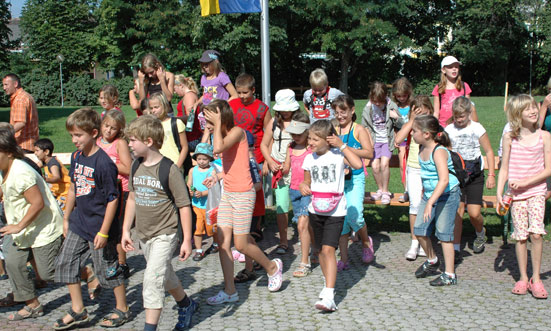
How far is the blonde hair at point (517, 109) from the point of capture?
5637 millimetres

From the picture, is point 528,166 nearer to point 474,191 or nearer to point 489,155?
point 489,155

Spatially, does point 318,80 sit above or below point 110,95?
above

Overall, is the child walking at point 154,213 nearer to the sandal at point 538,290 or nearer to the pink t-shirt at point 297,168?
the pink t-shirt at point 297,168

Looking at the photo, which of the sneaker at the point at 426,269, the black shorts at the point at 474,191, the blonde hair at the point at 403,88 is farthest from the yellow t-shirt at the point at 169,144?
the black shorts at the point at 474,191

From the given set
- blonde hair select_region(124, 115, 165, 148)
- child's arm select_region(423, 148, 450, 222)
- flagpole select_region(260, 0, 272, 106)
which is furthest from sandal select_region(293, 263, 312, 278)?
flagpole select_region(260, 0, 272, 106)

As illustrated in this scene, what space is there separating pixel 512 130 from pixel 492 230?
106 inches

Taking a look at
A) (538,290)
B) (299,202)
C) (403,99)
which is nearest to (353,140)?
(299,202)

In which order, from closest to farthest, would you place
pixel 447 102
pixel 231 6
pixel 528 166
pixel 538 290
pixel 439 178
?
1. pixel 538 290
2. pixel 528 166
3. pixel 439 178
4. pixel 447 102
5. pixel 231 6

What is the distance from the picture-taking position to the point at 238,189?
5.53m

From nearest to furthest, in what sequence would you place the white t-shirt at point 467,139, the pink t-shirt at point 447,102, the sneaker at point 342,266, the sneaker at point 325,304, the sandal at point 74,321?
the sandal at point 74,321 < the sneaker at point 325,304 < the sneaker at point 342,266 < the white t-shirt at point 467,139 < the pink t-shirt at point 447,102

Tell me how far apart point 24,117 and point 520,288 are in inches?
Result: 257

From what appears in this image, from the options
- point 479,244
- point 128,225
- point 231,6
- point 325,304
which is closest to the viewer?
point 128,225

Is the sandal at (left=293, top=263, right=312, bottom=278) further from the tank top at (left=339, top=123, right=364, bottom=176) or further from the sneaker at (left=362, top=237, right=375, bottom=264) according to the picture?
the tank top at (left=339, top=123, right=364, bottom=176)

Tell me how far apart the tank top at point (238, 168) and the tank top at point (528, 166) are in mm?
2512
